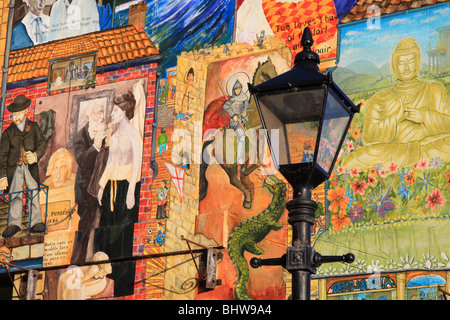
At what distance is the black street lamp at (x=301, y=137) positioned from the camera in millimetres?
4902

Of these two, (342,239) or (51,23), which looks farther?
(51,23)

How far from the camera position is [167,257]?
37.0ft

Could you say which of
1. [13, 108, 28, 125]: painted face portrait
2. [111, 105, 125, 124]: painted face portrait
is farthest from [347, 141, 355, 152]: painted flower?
[13, 108, 28, 125]: painted face portrait

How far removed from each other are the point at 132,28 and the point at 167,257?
3.43 meters

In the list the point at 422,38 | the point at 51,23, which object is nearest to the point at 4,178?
the point at 51,23

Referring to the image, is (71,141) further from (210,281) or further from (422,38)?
(422,38)

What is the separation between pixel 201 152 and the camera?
38.3 feet

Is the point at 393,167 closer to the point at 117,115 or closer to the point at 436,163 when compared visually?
the point at 436,163

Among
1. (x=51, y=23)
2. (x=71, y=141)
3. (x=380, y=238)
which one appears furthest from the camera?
(x=51, y=23)

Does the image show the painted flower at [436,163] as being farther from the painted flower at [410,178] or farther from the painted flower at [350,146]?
the painted flower at [350,146]

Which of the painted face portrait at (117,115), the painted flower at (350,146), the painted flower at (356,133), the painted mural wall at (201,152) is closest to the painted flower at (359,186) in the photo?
the painted mural wall at (201,152)

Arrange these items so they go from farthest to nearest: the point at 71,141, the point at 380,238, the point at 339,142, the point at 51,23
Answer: the point at 51,23
the point at 71,141
the point at 380,238
the point at 339,142

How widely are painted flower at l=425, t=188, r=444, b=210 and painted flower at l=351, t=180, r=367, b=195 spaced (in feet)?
2.43

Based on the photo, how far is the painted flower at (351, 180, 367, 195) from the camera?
10383mm
